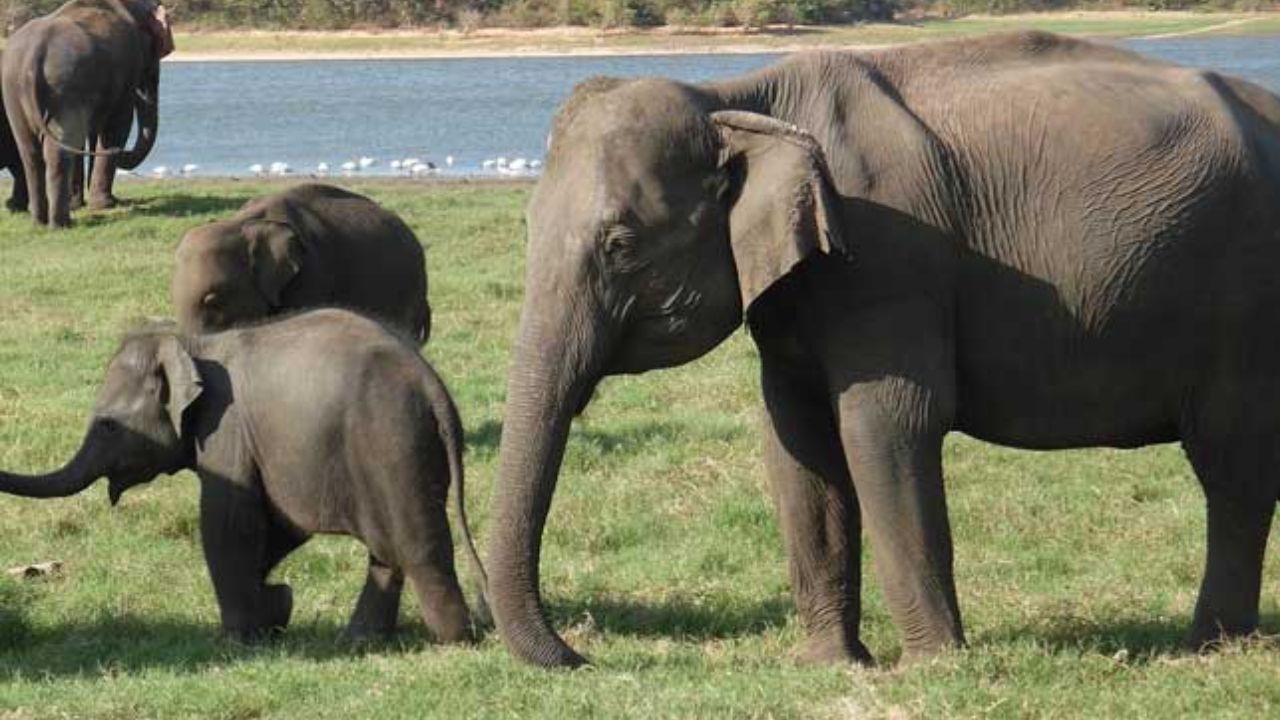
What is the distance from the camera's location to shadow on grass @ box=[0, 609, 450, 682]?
909 cm

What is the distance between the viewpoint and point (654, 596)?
33.3 ft

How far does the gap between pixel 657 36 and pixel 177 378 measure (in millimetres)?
54903

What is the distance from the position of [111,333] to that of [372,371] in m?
8.22

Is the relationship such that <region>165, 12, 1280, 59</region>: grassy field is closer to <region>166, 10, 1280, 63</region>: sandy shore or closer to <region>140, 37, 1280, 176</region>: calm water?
<region>166, 10, 1280, 63</region>: sandy shore

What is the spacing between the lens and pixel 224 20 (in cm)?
6812

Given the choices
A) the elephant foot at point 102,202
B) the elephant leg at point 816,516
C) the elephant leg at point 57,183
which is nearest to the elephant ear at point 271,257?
the elephant leg at point 816,516

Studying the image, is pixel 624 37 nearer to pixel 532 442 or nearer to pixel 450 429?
pixel 450 429

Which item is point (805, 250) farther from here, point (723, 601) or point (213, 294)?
point (213, 294)

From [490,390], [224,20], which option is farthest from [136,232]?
[224,20]

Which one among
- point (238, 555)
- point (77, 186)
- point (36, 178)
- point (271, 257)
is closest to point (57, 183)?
point (36, 178)

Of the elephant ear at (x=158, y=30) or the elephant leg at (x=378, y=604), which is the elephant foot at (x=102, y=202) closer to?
the elephant ear at (x=158, y=30)

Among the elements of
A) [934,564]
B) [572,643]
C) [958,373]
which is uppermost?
[958,373]

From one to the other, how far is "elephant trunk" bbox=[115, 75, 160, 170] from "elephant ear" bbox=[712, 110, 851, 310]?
1700cm

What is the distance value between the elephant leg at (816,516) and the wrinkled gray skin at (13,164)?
736 inches
